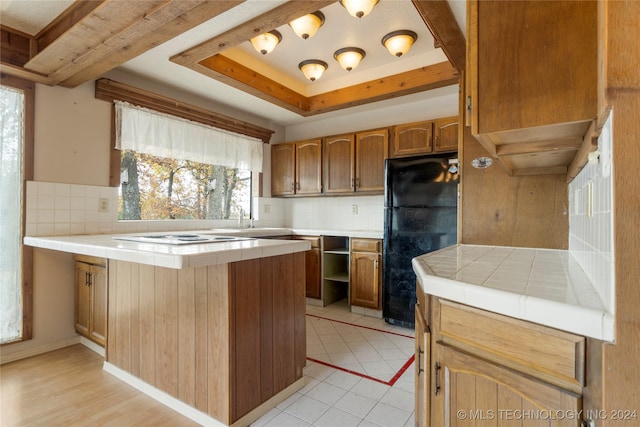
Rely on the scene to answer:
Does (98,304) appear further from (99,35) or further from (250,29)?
(250,29)

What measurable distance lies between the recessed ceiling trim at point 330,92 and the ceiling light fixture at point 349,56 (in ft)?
1.58

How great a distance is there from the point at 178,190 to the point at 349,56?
2179 mm

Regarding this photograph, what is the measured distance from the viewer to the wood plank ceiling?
1650 millimetres

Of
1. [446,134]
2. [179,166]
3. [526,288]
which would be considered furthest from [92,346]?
[446,134]

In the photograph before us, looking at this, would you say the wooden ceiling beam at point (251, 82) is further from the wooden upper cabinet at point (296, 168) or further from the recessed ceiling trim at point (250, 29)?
the wooden upper cabinet at point (296, 168)

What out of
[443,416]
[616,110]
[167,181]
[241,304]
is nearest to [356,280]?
[241,304]

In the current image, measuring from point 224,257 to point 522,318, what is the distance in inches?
44.6

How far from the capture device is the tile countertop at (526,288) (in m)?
0.62

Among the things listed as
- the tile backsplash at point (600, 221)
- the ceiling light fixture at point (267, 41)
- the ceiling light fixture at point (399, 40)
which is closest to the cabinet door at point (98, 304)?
the ceiling light fixture at point (267, 41)

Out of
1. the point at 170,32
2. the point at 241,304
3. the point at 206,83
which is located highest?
the point at 206,83

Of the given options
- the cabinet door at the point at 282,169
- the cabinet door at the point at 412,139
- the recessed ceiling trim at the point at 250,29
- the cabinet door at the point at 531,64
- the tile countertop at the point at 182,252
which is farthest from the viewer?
the cabinet door at the point at 282,169

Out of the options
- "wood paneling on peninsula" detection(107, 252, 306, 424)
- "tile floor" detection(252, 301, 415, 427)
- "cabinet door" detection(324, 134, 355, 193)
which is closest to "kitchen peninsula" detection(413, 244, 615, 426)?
"tile floor" detection(252, 301, 415, 427)

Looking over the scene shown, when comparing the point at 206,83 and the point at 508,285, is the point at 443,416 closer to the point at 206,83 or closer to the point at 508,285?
the point at 508,285

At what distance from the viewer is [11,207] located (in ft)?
7.55
